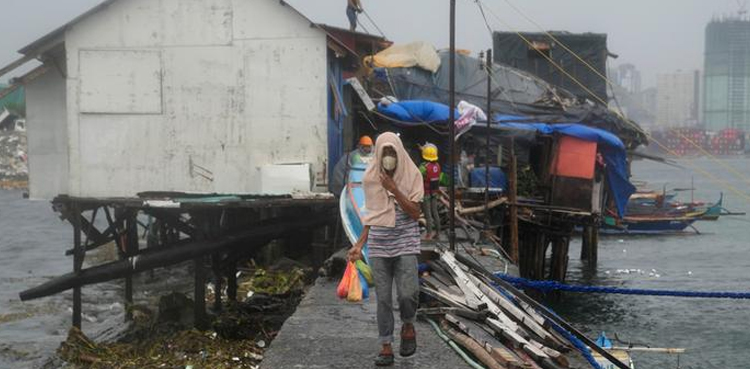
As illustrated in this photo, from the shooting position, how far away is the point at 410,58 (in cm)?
2316

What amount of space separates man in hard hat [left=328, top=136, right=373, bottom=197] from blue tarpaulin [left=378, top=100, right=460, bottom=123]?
424 cm

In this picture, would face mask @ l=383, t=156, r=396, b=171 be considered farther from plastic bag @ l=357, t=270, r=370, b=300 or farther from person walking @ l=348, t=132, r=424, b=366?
plastic bag @ l=357, t=270, r=370, b=300

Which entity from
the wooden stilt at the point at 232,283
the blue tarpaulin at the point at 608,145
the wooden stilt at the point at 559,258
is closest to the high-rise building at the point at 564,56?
the blue tarpaulin at the point at 608,145

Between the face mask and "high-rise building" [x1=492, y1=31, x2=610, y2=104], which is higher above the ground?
"high-rise building" [x1=492, y1=31, x2=610, y2=104]

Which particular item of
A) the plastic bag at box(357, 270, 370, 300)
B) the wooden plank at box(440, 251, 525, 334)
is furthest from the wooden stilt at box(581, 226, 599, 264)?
the wooden plank at box(440, 251, 525, 334)

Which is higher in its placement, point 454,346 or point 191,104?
point 191,104

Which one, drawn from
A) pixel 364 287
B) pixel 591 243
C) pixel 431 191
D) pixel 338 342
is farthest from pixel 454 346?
pixel 591 243

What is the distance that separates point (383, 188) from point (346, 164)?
8.94 meters

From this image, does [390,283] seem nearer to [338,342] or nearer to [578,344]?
[338,342]

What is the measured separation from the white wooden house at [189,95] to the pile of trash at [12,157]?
77.0 meters

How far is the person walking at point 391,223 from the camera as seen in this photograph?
21.7ft

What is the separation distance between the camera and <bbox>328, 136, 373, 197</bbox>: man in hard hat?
50.7 feet

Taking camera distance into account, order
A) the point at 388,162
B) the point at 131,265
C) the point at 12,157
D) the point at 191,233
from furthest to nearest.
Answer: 1. the point at 12,157
2. the point at 191,233
3. the point at 131,265
4. the point at 388,162

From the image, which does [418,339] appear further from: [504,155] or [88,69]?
[504,155]
